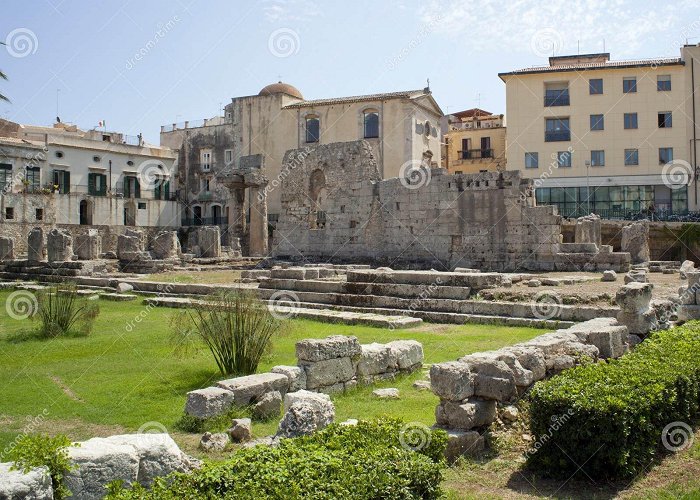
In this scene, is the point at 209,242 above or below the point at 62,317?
above

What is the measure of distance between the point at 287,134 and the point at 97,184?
16234 mm

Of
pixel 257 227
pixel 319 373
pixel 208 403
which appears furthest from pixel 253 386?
pixel 257 227

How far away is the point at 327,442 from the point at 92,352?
23.2ft

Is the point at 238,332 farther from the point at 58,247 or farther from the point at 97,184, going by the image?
the point at 97,184

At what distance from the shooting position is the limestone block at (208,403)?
21.3ft

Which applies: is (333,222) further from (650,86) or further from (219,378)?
(650,86)

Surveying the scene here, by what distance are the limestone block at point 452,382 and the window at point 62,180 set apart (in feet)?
153

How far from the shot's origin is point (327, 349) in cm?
789

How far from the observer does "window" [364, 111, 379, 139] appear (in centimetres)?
4419

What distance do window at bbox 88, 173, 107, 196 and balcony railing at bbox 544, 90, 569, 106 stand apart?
34.3m

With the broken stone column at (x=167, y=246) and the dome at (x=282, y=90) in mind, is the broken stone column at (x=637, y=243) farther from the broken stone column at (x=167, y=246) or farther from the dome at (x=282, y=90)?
the dome at (x=282, y=90)

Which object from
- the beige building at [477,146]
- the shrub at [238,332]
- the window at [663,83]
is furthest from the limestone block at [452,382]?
the beige building at [477,146]

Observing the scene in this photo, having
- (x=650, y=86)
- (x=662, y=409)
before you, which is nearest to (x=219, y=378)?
(x=662, y=409)

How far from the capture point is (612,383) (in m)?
5.87
